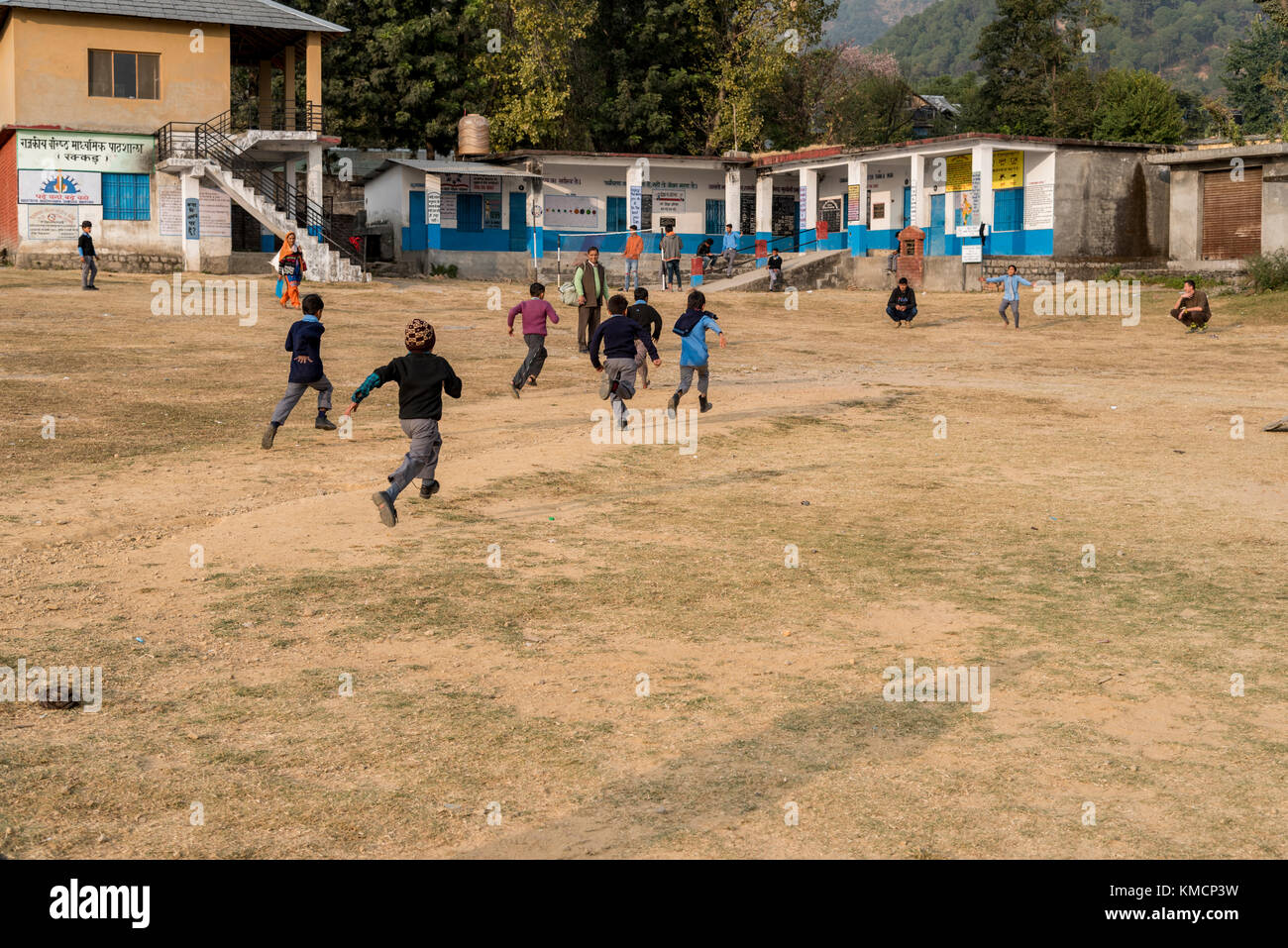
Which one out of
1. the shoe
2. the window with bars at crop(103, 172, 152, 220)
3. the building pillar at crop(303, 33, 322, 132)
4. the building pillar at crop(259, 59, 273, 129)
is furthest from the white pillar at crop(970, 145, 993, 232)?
the shoe

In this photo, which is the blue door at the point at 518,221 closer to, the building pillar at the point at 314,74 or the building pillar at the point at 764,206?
the building pillar at the point at 314,74

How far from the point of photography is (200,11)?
3759 cm

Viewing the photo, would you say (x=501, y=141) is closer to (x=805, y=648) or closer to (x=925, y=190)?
(x=925, y=190)

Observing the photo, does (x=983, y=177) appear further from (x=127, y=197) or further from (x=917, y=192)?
(x=127, y=197)

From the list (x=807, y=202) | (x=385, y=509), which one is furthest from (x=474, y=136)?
(x=385, y=509)

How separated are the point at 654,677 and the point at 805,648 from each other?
1118mm

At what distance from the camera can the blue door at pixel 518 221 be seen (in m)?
45.2

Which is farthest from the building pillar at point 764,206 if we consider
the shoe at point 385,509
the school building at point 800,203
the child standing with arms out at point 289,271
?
the shoe at point 385,509

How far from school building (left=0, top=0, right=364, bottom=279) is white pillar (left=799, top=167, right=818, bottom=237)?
54.4ft

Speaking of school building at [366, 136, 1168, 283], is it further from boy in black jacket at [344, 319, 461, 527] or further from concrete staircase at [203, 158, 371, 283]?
boy in black jacket at [344, 319, 461, 527]

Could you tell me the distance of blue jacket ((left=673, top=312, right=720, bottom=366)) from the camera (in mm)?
15523

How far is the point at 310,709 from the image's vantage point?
22.4ft

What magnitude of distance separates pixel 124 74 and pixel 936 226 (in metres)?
25.7
